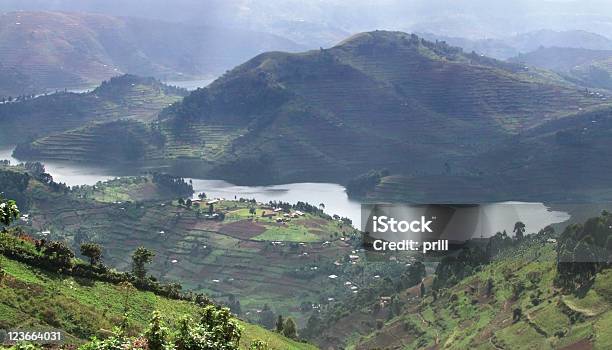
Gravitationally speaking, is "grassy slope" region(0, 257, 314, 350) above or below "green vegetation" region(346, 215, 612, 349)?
above

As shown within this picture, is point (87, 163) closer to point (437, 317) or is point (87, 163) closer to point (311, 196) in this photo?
point (311, 196)

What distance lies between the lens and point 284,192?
175 m

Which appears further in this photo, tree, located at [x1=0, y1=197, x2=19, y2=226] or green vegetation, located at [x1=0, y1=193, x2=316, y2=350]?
green vegetation, located at [x1=0, y1=193, x2=316, y2=350]

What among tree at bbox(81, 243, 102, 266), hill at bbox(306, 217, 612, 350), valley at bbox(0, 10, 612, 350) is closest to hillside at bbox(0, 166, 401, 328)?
valley at bbox(0, 10, 612, 350)

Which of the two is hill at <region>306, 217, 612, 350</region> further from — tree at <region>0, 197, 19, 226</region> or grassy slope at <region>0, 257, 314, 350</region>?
tree at <region>0, 197, 19, 226</region>

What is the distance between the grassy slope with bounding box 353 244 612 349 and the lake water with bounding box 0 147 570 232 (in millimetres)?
63096

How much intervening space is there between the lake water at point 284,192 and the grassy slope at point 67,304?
104 m

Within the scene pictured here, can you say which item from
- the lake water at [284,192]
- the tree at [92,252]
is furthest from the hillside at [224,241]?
the tree at [92,252]

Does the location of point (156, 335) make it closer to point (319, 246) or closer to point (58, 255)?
point (58, 255)

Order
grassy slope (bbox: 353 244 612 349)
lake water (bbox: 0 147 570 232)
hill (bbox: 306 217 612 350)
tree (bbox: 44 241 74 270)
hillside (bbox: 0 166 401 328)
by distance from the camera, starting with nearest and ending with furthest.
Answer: tree (bbox: 44 241 74 270)
grassy slope (bbox: 353 244 612 349)
hill (bbox: 306 217 612 350)
hillside (bbox: 0 166 401 328)
lake water (bbox: 0 147 570 232)

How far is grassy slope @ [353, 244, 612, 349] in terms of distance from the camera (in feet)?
165

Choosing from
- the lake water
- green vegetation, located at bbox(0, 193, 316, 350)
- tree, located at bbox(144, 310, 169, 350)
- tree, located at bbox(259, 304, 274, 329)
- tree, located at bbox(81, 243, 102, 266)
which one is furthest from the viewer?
the lake water

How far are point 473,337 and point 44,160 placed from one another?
540ft

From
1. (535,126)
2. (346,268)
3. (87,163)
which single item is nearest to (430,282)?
(346,268)
